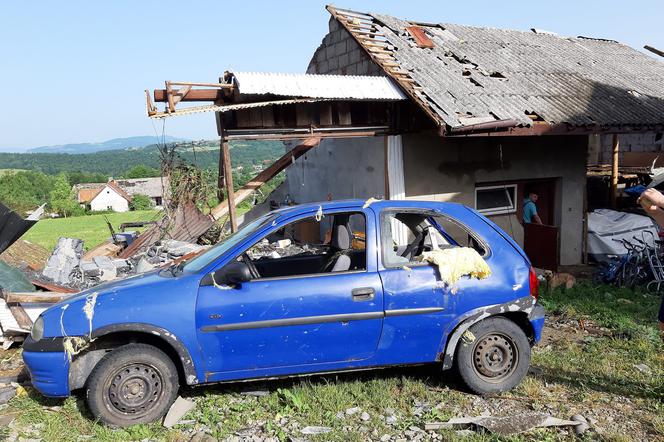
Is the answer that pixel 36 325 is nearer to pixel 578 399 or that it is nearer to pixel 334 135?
pixel 578 399

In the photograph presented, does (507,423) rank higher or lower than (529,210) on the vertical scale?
lower

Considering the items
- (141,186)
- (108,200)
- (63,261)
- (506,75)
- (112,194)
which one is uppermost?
(506,75)

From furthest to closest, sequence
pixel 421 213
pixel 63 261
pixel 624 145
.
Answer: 1. pixel 624 145
2. pixel 63 261
3. pixel 421 213

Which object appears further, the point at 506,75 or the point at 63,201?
the point at 63,201

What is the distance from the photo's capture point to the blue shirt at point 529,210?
10.5 metres

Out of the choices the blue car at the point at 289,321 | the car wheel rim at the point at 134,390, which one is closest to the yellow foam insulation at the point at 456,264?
the blue car at the point at 289,321

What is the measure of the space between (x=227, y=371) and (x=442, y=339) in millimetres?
1851

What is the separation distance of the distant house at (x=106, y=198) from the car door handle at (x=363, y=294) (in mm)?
100263

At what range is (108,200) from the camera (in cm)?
9944

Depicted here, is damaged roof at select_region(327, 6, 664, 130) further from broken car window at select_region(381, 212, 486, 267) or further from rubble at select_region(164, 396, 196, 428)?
rubble at select_region(164, 396, 196, 428)

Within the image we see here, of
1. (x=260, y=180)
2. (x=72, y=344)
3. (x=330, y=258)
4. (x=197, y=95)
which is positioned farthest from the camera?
(x=260, y=180)

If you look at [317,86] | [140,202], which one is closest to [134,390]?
[317,86]

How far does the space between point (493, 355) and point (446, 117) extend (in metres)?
5.15

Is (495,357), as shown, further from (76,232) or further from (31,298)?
(76,232)
